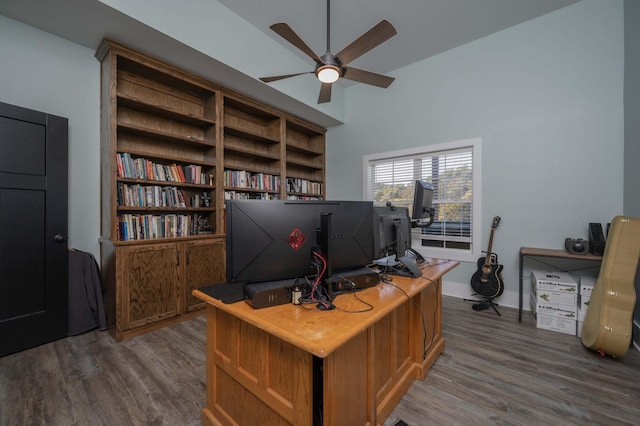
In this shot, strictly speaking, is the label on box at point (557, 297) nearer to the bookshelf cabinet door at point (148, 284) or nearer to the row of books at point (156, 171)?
the bookshelf cabinet door at point (148, 284)

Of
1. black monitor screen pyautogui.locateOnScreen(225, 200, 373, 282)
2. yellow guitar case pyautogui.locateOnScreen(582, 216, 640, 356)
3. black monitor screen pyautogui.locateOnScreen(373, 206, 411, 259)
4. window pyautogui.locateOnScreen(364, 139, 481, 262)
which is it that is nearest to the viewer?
black monitor screen pyautogui.locateOnScreen(225, 200, 373, 282)

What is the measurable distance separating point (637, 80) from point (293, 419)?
3763 mm

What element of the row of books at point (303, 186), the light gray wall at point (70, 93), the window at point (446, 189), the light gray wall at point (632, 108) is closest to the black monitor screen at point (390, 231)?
the window at point (446, 189)

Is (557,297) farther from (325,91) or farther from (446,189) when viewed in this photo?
(325,91)

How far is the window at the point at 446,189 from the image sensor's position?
3.27 m

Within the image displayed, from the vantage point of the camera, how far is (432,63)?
353cm

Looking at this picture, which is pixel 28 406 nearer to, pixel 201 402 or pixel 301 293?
pixel 201 402

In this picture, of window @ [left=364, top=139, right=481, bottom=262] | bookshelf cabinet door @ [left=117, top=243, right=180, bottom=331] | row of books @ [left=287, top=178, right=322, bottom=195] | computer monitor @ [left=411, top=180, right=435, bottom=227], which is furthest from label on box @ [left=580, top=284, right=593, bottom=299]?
bookshelf cabinet door @ [left=117, top=243, right=180, bottom=331]

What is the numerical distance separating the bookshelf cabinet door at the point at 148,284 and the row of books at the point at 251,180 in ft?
3.83

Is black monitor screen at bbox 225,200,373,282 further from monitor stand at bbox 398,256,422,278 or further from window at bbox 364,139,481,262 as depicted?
window at bbox 364,139,481,262

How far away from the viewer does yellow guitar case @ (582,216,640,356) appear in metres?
1.91

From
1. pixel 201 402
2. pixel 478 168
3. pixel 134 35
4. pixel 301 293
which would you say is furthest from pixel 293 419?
pixel 478 168

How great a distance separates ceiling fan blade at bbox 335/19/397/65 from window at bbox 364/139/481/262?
2.00 meters

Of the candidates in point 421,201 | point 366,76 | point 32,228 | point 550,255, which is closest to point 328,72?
point 366,76
